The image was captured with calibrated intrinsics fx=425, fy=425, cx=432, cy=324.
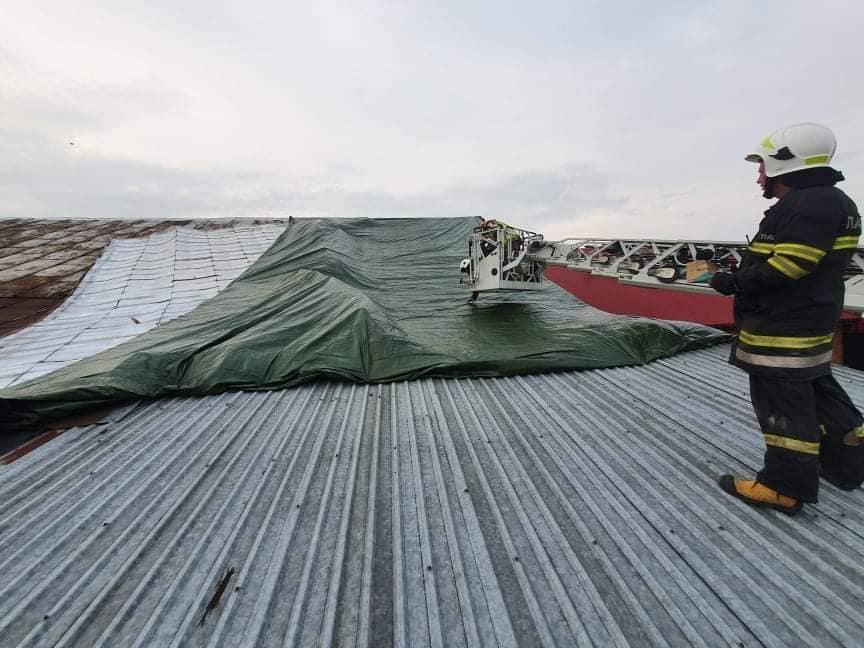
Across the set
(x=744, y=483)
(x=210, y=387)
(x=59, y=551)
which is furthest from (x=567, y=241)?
(x=59, y=551)

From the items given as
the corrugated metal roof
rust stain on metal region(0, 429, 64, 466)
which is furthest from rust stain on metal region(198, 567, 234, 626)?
rust stain on metal region(0, 429, 64, 466)

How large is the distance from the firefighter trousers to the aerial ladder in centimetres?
145

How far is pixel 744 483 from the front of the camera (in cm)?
213

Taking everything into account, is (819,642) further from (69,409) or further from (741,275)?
(69,409)

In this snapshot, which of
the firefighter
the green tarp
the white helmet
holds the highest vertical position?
the white helmet

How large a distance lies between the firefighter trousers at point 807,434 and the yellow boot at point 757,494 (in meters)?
0.03

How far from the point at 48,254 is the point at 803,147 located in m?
12.4

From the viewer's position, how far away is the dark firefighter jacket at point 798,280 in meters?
1.84

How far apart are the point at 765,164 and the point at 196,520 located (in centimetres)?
326

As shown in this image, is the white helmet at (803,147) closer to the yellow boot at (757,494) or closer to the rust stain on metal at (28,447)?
the yellow boot at (757,494)

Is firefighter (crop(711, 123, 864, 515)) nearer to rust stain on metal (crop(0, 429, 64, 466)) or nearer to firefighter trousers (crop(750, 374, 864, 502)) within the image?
firefighter trousers (crop(750, 374, 864, 502))

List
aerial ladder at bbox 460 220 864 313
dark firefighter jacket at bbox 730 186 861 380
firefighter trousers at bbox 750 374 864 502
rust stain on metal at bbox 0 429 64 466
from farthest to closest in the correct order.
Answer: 1. aerial ladder at bbox 460 220 864 313
2. rust stain on metal at bbox 0 429 64 466
3. firefighter trousers at bbox 750 374 864 502
4. dark firefighter jacket at bbox 730 186 861 380

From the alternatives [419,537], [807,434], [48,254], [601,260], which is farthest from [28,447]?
[48,254]

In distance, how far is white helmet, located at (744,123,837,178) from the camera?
1.93 meters
